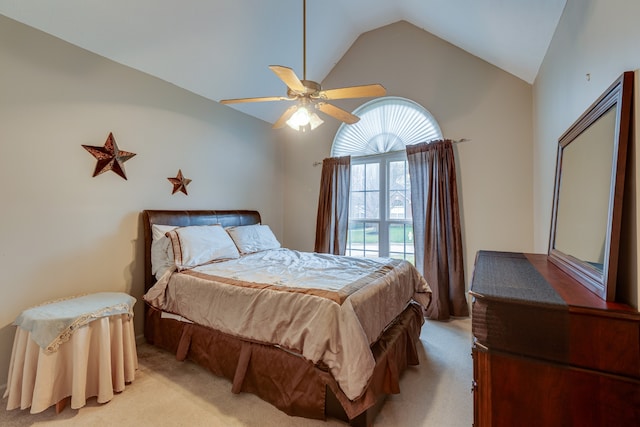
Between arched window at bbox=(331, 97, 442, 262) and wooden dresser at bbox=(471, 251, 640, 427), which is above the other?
arched window at bbox=(331, 97, 442, 262)

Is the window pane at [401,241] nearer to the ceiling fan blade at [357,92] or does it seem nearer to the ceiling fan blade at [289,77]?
the ceiling fan blade at [357,92]

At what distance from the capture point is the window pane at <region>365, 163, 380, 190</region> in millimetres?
4187

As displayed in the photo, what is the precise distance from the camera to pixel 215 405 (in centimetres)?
194

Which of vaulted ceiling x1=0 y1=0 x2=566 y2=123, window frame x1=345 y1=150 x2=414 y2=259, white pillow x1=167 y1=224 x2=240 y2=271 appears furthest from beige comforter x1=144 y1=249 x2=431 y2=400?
vaulted ceiling x1=0 y1=0 x2=566 y2=123

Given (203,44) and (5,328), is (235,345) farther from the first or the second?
(203,44)

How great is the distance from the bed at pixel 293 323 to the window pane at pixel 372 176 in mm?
1697

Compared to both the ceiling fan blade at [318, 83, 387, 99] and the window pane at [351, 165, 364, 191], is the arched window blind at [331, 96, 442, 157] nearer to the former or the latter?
the window pane at [351, 165, 364, 191]

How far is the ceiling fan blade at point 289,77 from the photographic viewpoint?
177 centimetres

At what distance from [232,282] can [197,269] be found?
0.58m

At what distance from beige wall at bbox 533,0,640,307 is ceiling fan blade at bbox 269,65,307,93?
5.18ft

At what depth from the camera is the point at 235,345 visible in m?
2.14

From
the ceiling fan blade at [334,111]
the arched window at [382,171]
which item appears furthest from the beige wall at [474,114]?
the ceiling fan blade at [334,111]

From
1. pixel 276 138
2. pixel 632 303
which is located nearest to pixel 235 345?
pixel 632 303

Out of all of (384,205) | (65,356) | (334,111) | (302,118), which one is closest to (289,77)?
(302,118)
